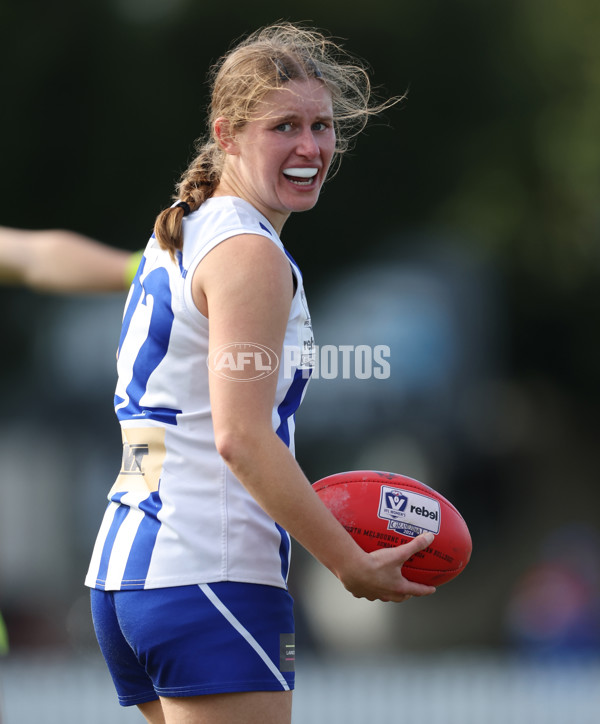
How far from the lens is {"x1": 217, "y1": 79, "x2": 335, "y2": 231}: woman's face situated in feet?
7.70

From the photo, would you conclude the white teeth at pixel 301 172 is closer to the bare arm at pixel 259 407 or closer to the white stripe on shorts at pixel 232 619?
the bare arm at pixel 259 407

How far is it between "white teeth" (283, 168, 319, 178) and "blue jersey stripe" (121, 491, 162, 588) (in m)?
0.80

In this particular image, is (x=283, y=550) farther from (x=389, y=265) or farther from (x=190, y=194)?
(x=389, y=265)

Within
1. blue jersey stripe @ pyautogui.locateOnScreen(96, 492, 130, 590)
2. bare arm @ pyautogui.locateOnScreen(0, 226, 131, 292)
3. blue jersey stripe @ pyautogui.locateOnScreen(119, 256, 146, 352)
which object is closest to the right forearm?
blue jersey stripe @ pyautogui.locateOnScreen(96, 492, 130, 590)

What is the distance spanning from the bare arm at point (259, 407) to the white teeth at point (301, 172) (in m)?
0.33

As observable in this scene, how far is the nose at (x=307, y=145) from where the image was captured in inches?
93.1

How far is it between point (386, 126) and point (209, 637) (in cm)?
843

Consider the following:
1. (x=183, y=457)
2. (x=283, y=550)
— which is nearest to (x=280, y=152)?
(x=183, y=457)

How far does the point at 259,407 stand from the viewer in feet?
6.65

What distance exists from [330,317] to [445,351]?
4.04ft

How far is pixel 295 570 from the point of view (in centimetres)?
1005

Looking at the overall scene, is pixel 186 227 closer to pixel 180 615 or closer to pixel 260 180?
pixel 260 180

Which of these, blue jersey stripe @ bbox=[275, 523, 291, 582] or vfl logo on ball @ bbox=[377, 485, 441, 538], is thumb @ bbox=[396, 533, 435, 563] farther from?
blue jersey stripe @ bbox=[275, 523, 291, 582]

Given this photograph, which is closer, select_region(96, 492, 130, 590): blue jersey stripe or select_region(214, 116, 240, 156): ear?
select_region(96, 492, 130, 590): blue jersey stripe
